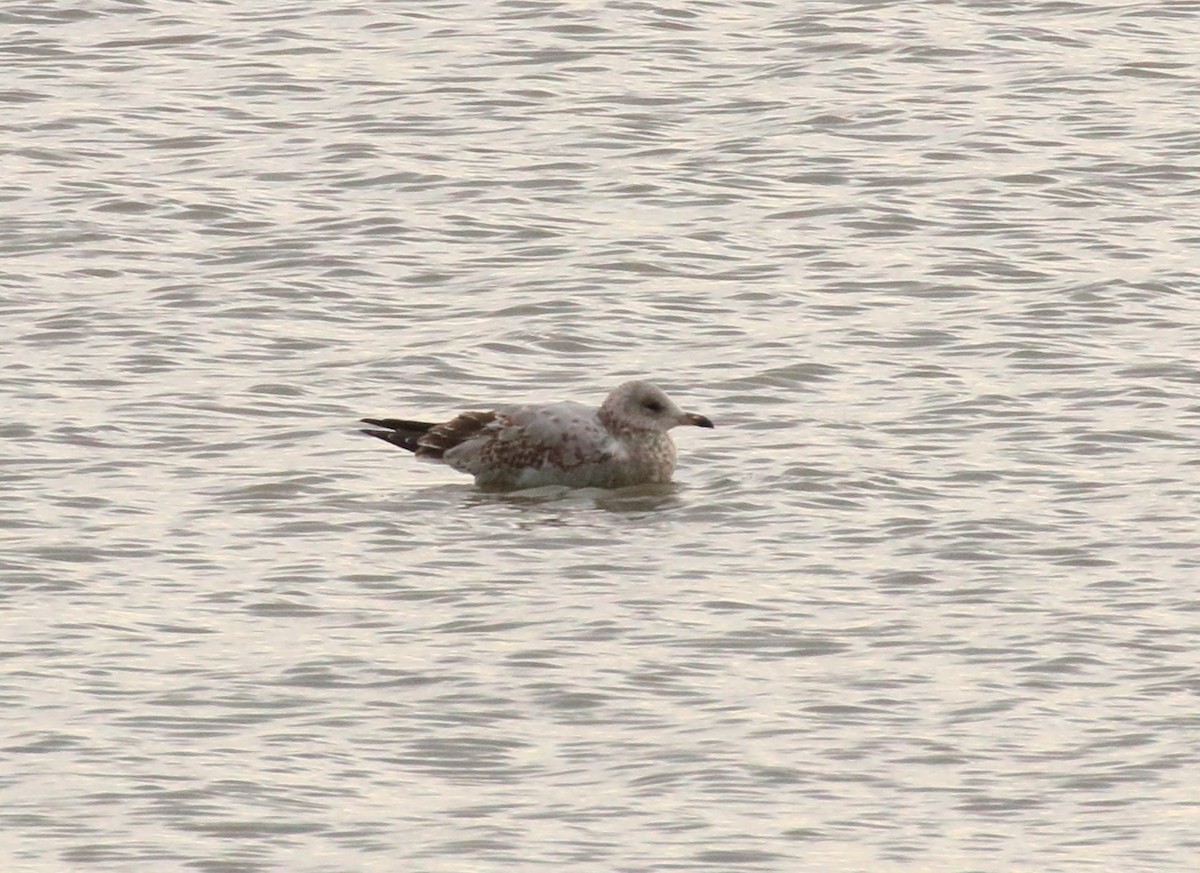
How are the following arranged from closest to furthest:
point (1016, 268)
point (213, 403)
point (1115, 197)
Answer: point (213, 403), point (1016, 268), point (1115, 197)

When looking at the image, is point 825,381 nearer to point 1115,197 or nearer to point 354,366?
point 354,366

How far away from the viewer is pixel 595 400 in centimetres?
1625

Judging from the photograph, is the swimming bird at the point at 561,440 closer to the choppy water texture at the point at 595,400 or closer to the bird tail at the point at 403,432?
the bird tail at the point at 403,432

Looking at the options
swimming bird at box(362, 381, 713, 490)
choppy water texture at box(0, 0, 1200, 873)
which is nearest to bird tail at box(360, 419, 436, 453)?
swimming bird at box(362, 381, 713, 490)

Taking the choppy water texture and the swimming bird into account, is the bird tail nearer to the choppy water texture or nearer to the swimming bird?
the swimming bird

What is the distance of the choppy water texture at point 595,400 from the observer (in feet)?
33.9

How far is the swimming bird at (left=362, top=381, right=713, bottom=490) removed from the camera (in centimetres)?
1502

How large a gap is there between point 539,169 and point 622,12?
4.99 meters

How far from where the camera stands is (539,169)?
21.1 metres

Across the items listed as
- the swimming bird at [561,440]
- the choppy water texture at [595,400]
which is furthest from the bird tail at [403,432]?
the choppy water texture at [595,400]

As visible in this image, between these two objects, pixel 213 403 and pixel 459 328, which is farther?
pixel 459 328

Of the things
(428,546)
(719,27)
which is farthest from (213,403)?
(719,27)

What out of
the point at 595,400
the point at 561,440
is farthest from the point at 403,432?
the point at 595,400

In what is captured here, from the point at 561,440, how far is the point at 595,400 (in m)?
1.14
